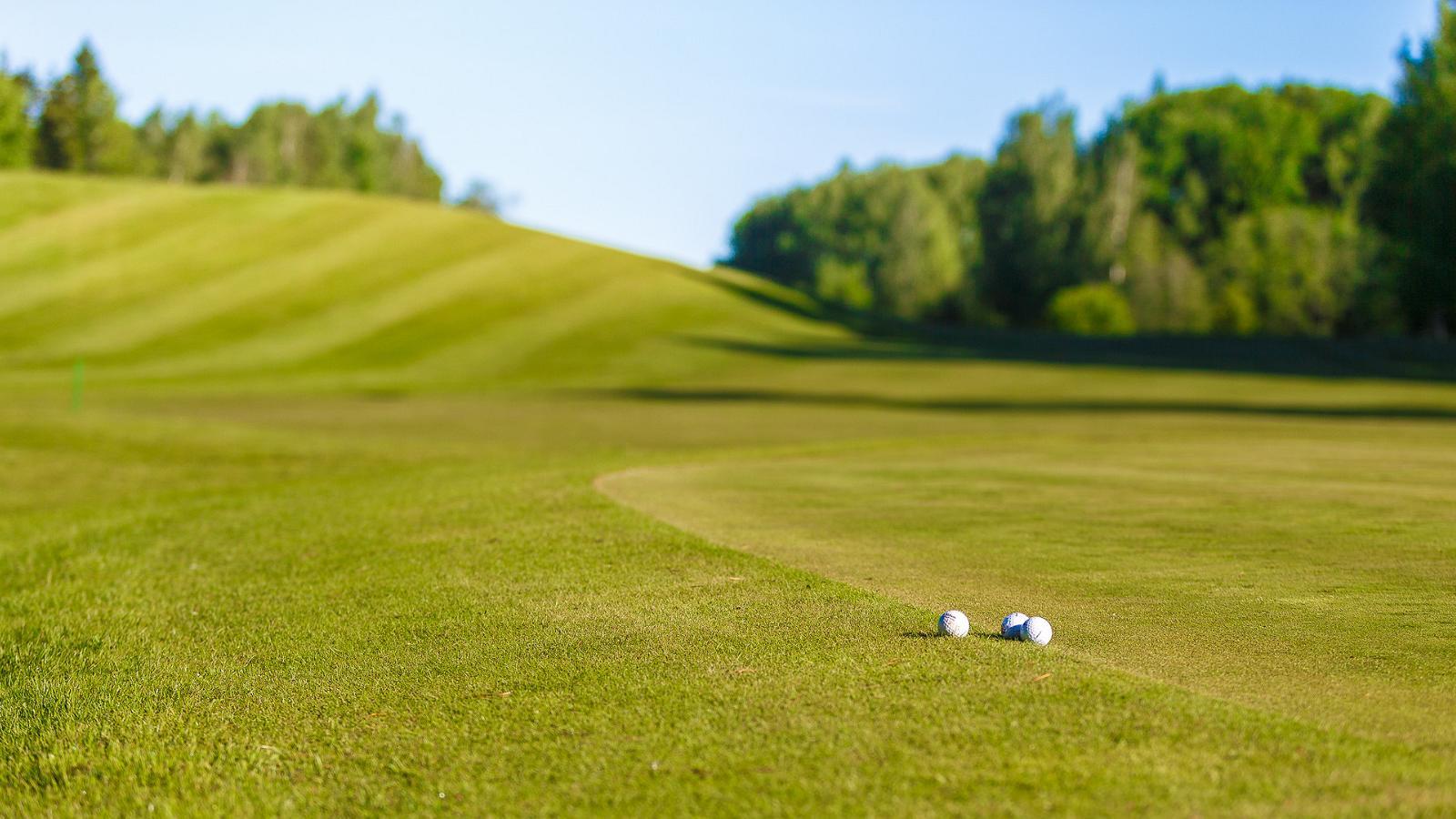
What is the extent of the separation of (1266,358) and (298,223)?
56.2 meters

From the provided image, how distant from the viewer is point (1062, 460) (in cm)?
1741

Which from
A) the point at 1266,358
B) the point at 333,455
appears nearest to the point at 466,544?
the point at 333,455

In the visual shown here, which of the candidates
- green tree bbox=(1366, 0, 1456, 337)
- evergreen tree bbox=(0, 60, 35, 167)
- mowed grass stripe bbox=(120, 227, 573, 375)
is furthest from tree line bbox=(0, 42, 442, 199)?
green tree bbox=(1366, 0, 1456, 337)

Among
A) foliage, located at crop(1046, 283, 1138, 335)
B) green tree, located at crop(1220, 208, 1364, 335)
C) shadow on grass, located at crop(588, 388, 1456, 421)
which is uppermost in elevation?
green tree, located at crop(1220, 208, 1364, 335)

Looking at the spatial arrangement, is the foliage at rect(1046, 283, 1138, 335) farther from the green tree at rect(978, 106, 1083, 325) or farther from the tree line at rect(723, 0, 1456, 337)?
the green tree at rect(978, 106, 1083, 325)

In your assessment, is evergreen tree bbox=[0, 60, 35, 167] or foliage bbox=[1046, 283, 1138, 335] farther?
evergreen tree bbox=[0, 60, 35, 167]

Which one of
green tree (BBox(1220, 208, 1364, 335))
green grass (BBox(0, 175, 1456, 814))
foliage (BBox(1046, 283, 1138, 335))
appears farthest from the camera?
foliage (BBox(1046, 283, 1138, 335))

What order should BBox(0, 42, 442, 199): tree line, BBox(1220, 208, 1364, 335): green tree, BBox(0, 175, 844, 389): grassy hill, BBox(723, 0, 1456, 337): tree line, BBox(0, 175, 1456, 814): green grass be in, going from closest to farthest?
BBox(0, 175, 1456, 814): green grass
BBox(0, 175, 844, 389): grassy hill
BBox(723, 0, 1456, 337): tree line
BBox(1220, 208, 1364, 335): green tree
BBox(0, 42, 442, 199): tree line

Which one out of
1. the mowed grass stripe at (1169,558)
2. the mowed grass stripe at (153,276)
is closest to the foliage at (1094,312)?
the mowed grass stripe at (153,276)

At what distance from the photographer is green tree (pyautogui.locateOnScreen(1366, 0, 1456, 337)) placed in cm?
5575

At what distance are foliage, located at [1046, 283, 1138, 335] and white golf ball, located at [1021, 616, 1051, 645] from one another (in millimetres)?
75330

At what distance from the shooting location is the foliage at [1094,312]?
80.5 metres

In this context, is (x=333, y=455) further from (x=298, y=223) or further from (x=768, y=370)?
(x=298, y=223)

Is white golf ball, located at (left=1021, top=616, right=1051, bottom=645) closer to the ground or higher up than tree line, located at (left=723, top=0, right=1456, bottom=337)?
closer to the ground
